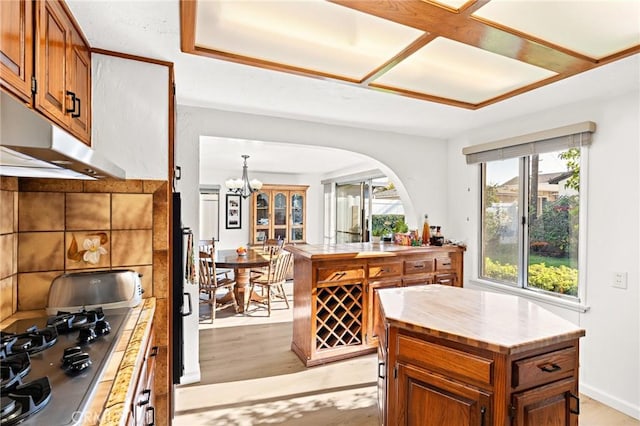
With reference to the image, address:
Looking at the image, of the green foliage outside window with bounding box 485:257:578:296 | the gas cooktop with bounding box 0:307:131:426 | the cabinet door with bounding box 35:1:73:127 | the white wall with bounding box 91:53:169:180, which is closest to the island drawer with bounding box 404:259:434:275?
the green foliage outside window with bounding box 485:257:578:296

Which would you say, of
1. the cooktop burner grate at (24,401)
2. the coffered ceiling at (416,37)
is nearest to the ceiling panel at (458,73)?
the coffered ceiling at (416,37)

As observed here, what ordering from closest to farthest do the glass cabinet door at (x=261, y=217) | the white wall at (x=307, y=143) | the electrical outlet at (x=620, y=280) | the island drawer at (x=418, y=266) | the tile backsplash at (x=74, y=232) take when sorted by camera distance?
the tile backsplash at (x=74, y=232)
the electrical outlet at (x=620, y=280)
the white wall at (x=307, y=143)
the island drawer at (x=418, y=266)
the glass cabinet door at (x=261, y=217)

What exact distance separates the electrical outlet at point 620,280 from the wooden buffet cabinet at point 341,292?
148cm

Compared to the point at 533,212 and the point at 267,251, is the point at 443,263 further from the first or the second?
the point at 267,251

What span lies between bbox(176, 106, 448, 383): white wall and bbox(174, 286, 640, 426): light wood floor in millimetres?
315

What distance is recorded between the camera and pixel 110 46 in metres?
1.83

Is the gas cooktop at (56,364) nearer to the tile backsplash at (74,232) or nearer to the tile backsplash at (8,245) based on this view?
the tile backsplash at (8,245)

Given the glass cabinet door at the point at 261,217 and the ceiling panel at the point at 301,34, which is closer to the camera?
the ceiling panel at the point at 301,34

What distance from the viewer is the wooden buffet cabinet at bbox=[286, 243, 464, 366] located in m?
3.05

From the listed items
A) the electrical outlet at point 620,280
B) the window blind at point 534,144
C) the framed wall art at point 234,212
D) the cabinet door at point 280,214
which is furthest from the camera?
the cabinet door at point 280,214

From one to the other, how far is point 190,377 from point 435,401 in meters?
2.06

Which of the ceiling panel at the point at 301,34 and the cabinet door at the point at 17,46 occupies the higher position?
the ceiling panel at the point at 301,34

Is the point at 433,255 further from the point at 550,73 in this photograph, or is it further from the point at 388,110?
the point at 550,73

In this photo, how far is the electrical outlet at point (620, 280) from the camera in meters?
2.43
